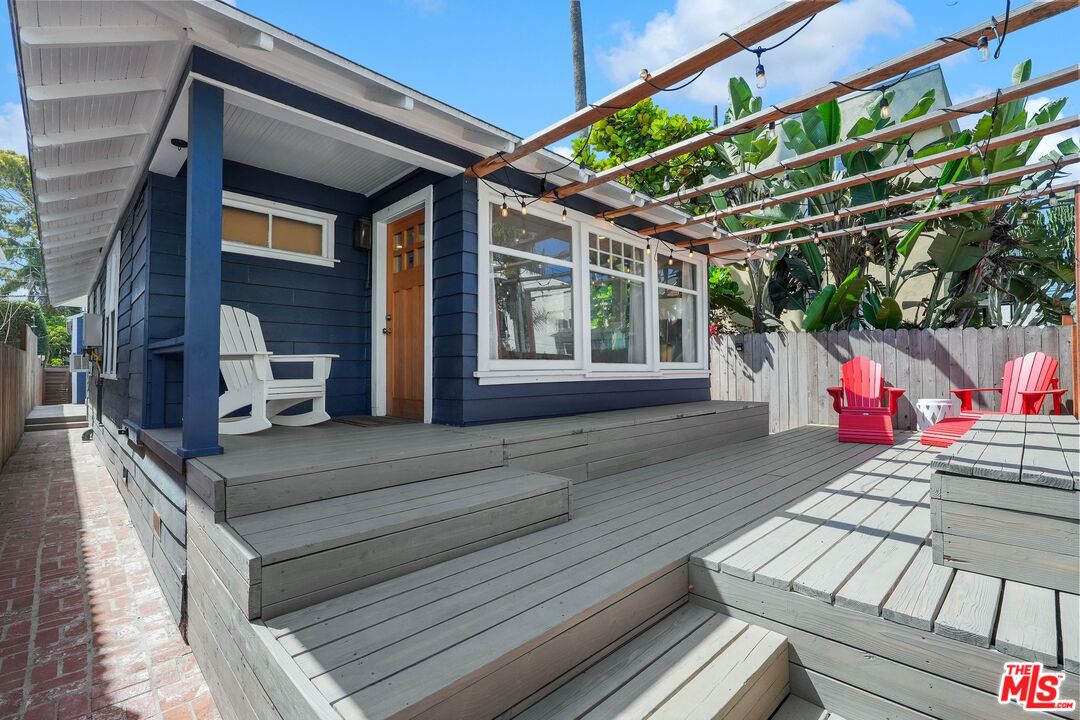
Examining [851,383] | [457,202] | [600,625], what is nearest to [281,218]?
[457,202]

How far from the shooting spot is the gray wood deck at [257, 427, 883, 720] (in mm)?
1256

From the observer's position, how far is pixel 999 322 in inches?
340

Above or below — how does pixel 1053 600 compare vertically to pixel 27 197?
below

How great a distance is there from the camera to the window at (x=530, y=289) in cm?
409

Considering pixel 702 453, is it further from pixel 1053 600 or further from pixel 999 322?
pixel 999 322

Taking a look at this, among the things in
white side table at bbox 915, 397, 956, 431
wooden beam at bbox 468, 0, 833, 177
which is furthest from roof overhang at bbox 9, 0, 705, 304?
white side table at bbox 915, 397, 956, 431

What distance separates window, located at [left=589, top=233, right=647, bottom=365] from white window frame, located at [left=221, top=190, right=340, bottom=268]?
97.2 inches

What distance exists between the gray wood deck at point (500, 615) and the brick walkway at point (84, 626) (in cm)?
92

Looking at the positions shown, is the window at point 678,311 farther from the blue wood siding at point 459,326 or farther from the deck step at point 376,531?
the deck step at point 376,531

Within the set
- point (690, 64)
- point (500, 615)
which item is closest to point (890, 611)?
point (500, 615)

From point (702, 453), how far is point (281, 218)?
14.1 ft

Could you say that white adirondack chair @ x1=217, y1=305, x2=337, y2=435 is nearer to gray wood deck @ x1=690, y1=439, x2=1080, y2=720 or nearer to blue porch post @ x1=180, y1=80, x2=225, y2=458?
blue porch post @ x1=180, y1=80, x2=225, y2=458

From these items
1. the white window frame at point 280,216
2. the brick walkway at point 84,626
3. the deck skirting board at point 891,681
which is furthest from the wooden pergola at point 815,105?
the brick walkway at point 84,626

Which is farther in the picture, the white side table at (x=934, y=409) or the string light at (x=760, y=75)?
the white side table at (x=934, y=409)
